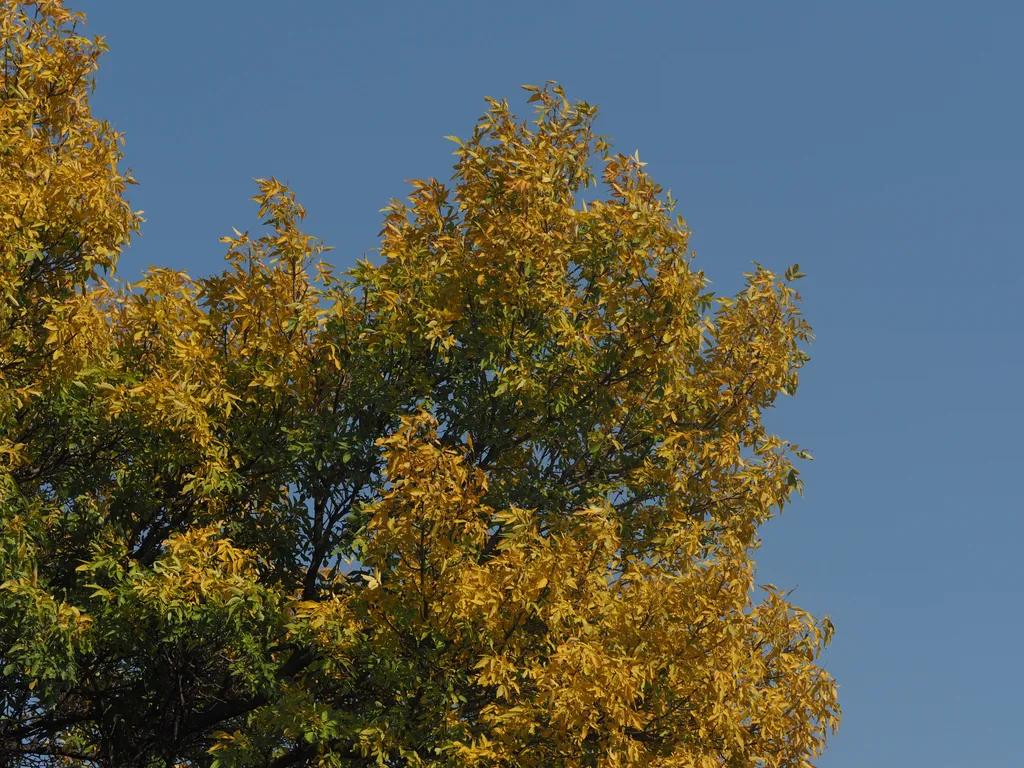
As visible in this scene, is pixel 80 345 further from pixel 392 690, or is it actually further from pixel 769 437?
pixel 769 437

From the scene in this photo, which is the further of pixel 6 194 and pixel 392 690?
pixel 6 194

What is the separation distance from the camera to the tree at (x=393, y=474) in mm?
13422

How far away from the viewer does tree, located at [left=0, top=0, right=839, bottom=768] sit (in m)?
13.4

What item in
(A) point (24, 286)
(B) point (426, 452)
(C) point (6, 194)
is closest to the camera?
(B) point (426, 452)

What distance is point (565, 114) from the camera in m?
16.6

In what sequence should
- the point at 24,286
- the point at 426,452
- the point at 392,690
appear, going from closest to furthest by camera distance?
1. the point at 426,452
2. the point at 392,690
3. the point at 24,286

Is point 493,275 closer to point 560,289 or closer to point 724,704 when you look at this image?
point 560,289

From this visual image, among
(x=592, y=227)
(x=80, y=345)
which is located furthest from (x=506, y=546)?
(x=80, y=345)

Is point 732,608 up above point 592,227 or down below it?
below

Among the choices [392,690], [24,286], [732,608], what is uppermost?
[24,286]

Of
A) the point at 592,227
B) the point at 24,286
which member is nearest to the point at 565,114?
the point at 592,227

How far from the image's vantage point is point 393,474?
42.7 feet

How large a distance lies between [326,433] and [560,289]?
327 centimetres

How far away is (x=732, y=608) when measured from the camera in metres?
13.8
